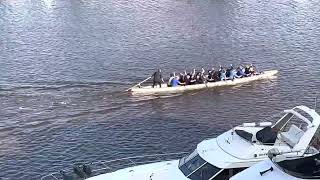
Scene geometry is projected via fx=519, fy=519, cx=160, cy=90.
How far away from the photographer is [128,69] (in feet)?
138

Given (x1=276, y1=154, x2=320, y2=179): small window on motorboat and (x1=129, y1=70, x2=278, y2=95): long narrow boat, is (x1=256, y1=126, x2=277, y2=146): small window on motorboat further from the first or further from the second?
(x1=129, y1=70, x2=278, y2=95): long narrow boat

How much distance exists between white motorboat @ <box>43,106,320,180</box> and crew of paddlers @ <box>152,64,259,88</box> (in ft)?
62.7

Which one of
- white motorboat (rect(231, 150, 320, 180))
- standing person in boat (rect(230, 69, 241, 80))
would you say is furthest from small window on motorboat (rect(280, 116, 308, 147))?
standing person in boat (rect(230, 69, 241, 80))

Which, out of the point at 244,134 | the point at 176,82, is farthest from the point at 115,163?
the point at 176,82

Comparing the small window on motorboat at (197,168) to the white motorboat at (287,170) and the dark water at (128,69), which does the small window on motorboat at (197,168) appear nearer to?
the white motorboat at (287,170)

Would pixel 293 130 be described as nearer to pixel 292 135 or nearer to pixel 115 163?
pixel 292 135

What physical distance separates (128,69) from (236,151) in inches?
1015

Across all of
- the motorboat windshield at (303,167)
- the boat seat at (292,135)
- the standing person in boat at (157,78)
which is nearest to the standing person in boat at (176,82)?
the standing person in boat at (157,78)

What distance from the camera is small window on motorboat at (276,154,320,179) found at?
40.5 ft

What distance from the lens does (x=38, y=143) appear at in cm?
2867

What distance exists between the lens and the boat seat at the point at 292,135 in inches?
690

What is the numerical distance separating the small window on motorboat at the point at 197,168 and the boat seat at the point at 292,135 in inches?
111

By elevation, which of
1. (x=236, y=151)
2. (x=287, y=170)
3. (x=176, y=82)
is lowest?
(x=236, y=151)

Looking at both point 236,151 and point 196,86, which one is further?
point 196,86
